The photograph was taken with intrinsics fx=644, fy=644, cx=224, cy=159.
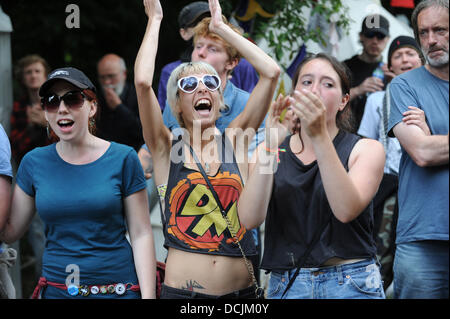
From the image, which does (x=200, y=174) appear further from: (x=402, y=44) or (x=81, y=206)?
(x=402, y=44)

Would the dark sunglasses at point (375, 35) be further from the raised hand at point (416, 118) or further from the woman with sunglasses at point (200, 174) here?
the raised hand at point (416, 118)

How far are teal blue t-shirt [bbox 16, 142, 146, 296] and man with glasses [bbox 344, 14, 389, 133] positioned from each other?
2794 mm

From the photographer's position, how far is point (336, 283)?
8.70ft

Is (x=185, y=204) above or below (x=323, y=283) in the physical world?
above

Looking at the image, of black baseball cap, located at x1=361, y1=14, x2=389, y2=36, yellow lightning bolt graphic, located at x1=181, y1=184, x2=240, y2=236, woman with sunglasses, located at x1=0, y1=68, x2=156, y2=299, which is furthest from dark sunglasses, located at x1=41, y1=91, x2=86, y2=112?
black baseball cap, located at x1=361, y1=14, x2=389, y2=36

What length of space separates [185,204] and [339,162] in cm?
77

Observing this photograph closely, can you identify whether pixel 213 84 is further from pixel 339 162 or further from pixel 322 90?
pixel 339 162

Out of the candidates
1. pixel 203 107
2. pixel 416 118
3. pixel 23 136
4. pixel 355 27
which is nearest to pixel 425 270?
pixel 416 118

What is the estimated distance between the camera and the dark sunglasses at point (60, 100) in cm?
300

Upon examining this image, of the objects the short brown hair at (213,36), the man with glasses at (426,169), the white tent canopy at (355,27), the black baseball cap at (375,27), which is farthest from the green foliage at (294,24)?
the man with glasses at (426,169)

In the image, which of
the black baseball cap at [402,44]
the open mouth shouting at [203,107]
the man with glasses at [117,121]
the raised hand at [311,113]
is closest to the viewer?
the raised hand at [311,113]

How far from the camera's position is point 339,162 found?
257 cm

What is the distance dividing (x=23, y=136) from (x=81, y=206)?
104 inches
